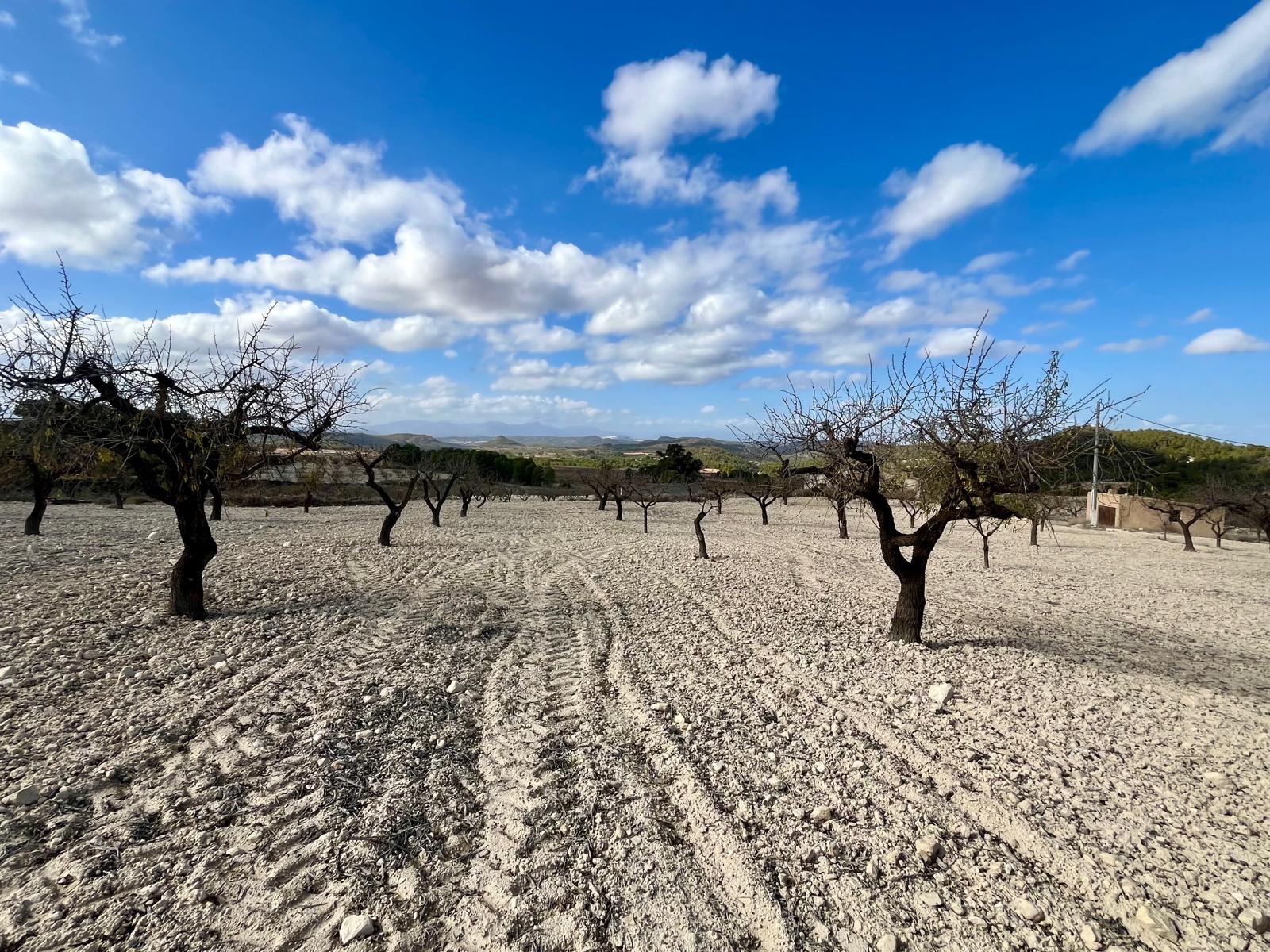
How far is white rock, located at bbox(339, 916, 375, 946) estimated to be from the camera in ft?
9.15

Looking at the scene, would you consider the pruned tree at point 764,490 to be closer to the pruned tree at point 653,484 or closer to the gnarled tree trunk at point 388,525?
the pruned tree at point 653,484

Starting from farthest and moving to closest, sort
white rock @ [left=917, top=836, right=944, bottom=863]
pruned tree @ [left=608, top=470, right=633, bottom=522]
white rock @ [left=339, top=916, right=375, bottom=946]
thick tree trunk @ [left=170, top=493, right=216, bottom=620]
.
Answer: pruned tree @ [left=608, top=470, right=633, bottom=522] < thick tree trunk @ [left=170, top=493, right=216, bottom=620] < white rock @ [left=917, top=836, right=944, bottom=863] < white rock @ [left=339, top=916, right=375, bottom=946]

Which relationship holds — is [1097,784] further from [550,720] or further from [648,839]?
[550,720]

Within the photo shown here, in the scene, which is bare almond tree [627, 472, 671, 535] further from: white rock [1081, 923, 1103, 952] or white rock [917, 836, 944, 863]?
white rock [1081, 923, 1103, 952]

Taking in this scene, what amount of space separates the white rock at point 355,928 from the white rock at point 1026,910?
3615 mm

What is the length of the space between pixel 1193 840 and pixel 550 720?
497cm

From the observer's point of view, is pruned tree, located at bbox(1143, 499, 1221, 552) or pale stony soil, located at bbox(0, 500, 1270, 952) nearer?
pale stony soil, located at bbox(0, 500, 1270, 952)

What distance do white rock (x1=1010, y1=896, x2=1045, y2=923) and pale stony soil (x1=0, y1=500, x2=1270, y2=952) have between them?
0.01 metres

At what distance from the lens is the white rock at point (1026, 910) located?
3061 millimetres

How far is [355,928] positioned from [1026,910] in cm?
375

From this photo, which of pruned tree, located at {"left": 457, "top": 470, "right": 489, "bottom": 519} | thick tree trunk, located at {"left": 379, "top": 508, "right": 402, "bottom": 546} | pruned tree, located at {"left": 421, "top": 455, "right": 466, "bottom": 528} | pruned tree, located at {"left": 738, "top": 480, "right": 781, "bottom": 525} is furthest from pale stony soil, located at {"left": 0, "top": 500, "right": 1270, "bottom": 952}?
pruned tree, located at {"left": 738, "top": 480, "right": 781, "bottom": 525}

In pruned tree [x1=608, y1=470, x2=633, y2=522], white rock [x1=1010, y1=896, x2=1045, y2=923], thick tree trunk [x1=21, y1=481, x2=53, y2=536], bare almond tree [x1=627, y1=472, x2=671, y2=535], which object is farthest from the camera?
bare almond tree [x1=627, y1=472, x2=671, y2=535]

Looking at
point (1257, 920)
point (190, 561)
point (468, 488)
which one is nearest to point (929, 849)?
point (1257, 920)

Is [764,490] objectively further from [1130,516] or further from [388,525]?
[1130,516]
